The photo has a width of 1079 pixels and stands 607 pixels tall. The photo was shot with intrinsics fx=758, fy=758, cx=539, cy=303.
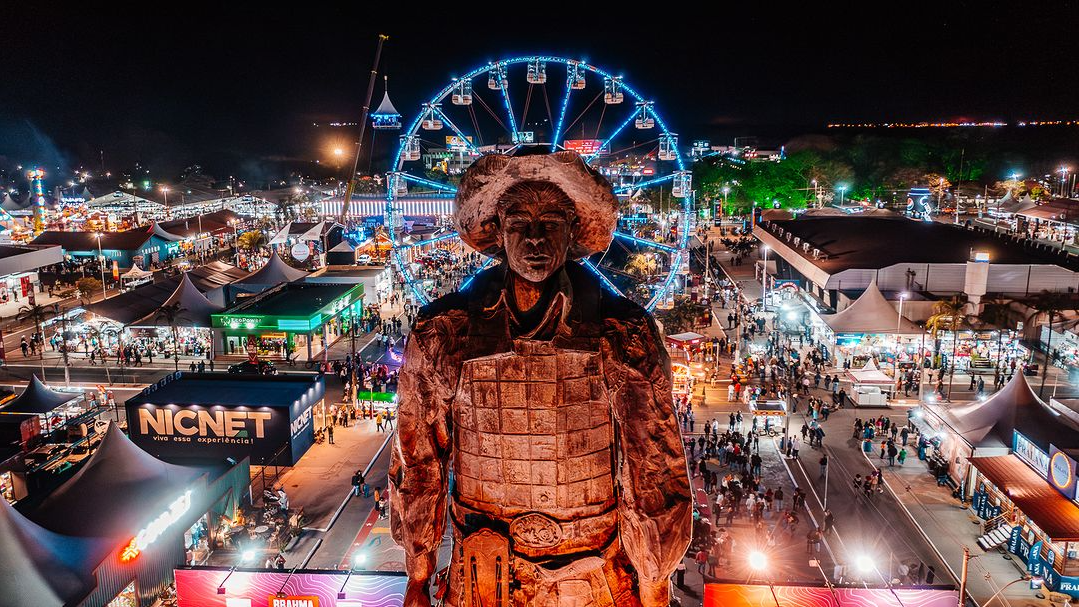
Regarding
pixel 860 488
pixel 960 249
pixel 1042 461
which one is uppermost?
pixel 960 249

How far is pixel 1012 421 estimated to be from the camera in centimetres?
1742

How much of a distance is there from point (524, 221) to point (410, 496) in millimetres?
1533

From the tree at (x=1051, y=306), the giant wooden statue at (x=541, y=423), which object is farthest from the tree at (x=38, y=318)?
the tree at (x=1051, y=306)

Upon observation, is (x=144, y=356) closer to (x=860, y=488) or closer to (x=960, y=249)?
(x=860, y=488)

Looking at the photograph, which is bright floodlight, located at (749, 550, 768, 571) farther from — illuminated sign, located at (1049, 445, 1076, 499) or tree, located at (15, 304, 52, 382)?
tree, located at (15, 304, 52, 382)

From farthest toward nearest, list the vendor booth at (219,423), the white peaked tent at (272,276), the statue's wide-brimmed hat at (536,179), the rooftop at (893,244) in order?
the white peaked tent at (272,276) → the rooftop at (893,244) → the vendor booth at (219,423) → the statue's wide-brimmed hat at (536,179)

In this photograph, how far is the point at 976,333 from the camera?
2811cm

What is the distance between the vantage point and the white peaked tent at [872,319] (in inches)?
1103

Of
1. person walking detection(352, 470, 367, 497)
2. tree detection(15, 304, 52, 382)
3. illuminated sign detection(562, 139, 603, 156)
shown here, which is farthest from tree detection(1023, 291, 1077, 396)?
tree detection(15, 304, 52, 382)

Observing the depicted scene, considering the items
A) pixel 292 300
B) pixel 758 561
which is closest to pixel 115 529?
pixel 758 561

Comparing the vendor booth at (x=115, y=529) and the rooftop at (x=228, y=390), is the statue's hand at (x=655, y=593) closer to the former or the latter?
the vendor booth at (x=115, y=529)

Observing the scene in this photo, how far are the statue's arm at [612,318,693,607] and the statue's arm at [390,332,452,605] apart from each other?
94 cm

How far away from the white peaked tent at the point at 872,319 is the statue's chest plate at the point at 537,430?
26.7m

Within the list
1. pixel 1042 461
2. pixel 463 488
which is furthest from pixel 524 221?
pixel 1042 461
